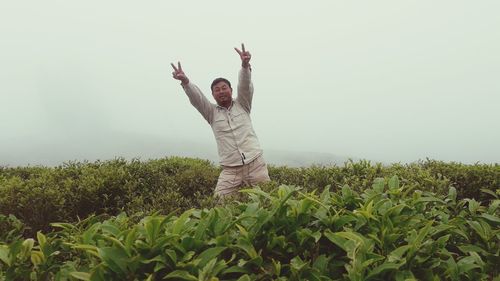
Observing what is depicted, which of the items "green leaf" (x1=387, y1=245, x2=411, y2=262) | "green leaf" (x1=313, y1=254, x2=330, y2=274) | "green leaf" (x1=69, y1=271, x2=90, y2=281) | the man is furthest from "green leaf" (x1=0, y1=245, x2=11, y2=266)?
the man

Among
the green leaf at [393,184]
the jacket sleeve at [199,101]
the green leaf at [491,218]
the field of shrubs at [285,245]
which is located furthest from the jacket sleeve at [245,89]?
the green leaf at [491,218]

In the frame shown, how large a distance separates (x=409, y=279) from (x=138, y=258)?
3.92ft

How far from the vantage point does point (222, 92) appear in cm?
551

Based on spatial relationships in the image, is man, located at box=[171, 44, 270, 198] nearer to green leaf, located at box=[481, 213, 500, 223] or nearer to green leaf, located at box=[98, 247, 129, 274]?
green leaf, located at box=[481, 213, 500, 223]

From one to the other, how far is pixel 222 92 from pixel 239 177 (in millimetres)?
1156

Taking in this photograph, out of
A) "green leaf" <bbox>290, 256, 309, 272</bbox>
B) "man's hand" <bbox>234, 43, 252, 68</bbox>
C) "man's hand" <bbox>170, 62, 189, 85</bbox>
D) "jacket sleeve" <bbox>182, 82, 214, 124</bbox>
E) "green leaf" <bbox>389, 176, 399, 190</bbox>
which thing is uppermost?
"man's hand" <bbox>234, 43, 252, 68</bbox>

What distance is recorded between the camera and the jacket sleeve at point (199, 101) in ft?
17.9

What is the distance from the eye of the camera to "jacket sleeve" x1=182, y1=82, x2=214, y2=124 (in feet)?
17.9

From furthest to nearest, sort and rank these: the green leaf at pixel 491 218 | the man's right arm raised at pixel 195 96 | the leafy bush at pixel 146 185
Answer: the man's right arm raised at pixel 195 96
the leafy bush at pixel 146 185
the green leaf at pixel 491 218

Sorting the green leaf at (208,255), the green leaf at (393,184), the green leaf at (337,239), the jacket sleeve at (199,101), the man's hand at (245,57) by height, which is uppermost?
the man's hand at (245,57)

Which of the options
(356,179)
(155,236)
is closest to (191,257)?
(155,236)

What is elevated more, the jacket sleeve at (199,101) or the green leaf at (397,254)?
the jacket sleeve at (199,101)

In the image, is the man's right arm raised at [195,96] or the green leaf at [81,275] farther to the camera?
the man's right arm raised at [195,96]

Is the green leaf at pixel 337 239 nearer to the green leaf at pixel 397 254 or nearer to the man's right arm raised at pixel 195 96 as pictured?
the green leaf at pixel 397 254
